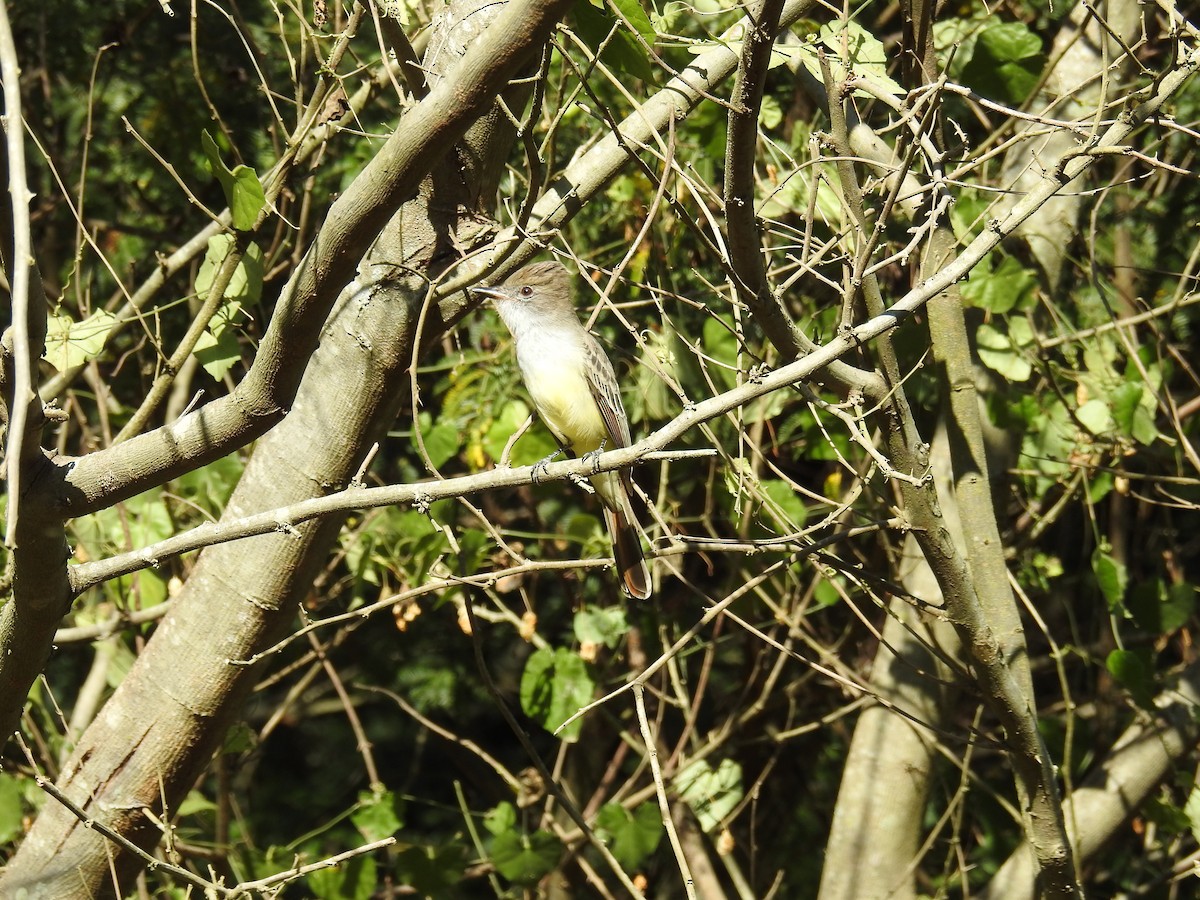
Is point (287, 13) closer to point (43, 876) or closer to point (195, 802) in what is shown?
point (195, 802)

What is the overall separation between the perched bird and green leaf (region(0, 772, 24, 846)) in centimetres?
203

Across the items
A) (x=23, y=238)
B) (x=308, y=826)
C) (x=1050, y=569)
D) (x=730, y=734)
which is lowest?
(x=308, y=826)

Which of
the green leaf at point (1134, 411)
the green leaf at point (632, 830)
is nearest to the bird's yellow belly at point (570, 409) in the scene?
the green leaf at point (632, 830)

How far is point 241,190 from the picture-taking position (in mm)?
2924

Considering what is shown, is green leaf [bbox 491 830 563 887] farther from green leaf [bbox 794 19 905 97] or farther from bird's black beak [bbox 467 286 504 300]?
green leaf [bbox 794 19 905 97]

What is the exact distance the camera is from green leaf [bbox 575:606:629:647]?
4.19m

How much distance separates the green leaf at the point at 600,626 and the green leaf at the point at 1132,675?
61.1 inches

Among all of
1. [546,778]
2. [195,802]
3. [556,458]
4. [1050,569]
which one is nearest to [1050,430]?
[1050,569]

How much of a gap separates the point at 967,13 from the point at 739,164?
3234mm

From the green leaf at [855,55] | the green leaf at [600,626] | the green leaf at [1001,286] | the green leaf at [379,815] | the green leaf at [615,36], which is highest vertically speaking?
the green leaf at [615,36]

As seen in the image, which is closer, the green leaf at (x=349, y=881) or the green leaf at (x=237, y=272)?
the green leaf at (x=237, y=272)

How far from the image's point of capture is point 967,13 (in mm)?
4695

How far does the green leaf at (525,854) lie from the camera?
4.16 metres

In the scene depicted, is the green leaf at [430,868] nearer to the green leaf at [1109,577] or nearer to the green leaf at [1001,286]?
the green leaf at [1109,577]
